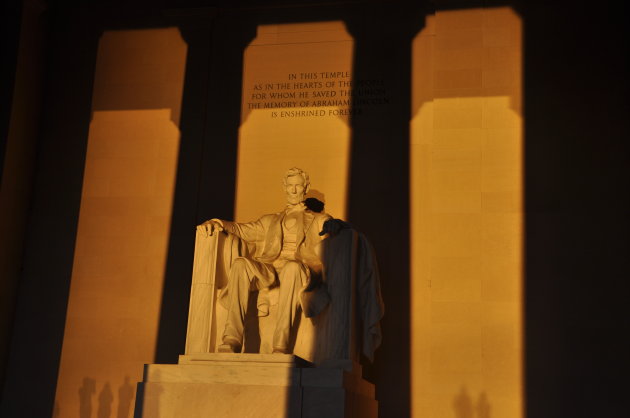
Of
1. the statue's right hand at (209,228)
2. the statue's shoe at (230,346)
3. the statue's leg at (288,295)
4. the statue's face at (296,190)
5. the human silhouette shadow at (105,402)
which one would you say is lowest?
the human silhouette shadow at (105,402)

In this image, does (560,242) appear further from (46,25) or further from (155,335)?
(46,25)

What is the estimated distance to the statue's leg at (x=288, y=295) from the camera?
8141 millimetres

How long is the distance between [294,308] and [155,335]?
2.53 metres

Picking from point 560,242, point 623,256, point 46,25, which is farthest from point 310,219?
point 46,25

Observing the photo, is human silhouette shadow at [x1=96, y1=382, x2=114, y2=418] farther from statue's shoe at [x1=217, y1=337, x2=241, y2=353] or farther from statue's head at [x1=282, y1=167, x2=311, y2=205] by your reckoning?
statue's head at [x1=282, y1=167, x2=311, y2=205]

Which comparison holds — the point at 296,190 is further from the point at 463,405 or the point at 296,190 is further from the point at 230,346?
the point at 463,405

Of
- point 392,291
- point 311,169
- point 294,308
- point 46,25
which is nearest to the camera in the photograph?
point 294,308

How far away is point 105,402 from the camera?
32.7ft

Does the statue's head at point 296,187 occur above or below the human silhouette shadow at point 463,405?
above

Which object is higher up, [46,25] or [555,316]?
[46,25]

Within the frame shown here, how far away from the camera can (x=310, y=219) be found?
29.9 feet

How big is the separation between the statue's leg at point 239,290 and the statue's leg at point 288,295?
270mm

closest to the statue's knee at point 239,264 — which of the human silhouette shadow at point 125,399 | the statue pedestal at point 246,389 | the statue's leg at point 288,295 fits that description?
the statue's leg at point 288,295

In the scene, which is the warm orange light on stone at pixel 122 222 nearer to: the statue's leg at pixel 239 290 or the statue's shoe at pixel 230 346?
the statue's leg at pixel 239 290
